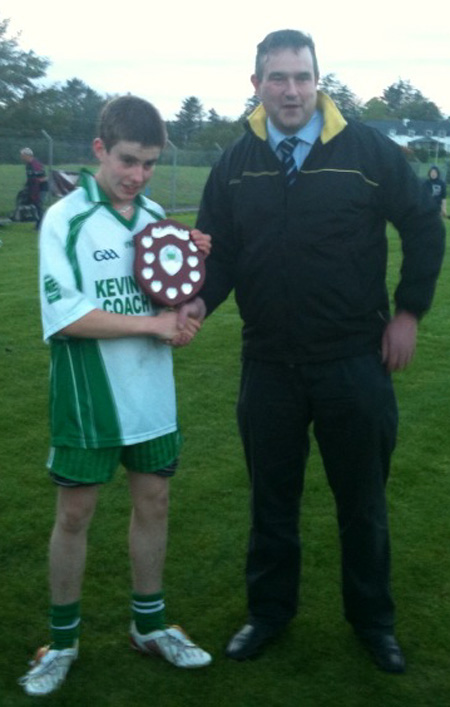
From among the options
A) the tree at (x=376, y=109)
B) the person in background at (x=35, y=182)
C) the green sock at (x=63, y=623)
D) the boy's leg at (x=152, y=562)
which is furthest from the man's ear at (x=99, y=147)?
the tree at (x=376, y=109)

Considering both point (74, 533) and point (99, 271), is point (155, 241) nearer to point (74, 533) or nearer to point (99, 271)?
point (99, 271)

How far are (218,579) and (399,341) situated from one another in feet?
4.42

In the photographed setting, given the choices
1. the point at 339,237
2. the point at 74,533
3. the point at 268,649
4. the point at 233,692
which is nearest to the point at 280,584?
the point at 268,649

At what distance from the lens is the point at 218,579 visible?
13.5 feet

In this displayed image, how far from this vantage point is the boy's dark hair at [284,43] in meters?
3.25

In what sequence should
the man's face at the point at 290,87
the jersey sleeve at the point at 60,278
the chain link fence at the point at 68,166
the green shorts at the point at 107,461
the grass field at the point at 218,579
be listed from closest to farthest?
the jersey sleeve at the point at 60,278 < the green shorts at the point at 107,461 < the man's face at the point at 290,87 < the grass field at the point at 218,579 < the chain link fence at the point at 68,166

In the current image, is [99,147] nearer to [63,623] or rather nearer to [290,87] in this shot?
[290,87]

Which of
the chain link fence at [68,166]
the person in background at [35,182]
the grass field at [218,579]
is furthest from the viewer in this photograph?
the chain link fence at [68,166]

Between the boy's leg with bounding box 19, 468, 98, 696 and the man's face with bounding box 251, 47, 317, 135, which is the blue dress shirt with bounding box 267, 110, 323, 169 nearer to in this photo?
the man's face with bounding box 251, 47, 317, 135

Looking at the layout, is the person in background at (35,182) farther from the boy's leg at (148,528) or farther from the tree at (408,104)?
the tree at (408,104)

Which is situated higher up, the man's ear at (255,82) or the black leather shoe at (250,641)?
the man's ear at (255,82)

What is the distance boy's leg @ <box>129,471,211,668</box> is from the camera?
3299mm

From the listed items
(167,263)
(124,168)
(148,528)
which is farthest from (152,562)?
(124,168)

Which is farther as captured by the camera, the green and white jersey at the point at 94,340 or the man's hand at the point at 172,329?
the man's hand at the point at 172,329
